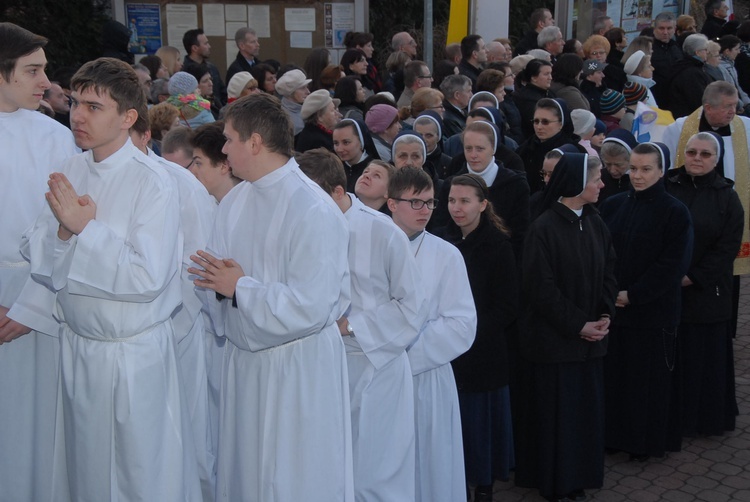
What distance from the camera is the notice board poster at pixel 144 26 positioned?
36.3ft

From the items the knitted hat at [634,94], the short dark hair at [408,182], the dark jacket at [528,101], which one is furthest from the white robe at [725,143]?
the short dark hair at [408,182]

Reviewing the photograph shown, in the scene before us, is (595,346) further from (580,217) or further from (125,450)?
(125,450)

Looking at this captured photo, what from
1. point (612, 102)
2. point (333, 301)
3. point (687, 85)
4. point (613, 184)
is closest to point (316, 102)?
point (613, 184)

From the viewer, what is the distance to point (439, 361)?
4.77 metres

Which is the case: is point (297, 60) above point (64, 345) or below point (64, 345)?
above

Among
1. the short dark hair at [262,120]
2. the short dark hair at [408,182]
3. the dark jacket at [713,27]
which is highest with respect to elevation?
the dark jacket at [713,27]

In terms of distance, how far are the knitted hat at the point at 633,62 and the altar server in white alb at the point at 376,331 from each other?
704 cm

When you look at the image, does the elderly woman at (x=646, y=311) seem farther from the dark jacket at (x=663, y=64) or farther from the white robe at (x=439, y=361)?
the dark jacket at (x=663, y=64)

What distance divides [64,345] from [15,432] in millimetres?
895

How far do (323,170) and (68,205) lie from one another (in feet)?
3.92

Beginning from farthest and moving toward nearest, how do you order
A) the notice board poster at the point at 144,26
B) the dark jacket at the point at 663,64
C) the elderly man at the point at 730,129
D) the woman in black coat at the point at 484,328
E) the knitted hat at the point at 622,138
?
the dark jacket at the point at 663,64 < the notice board poster at the point at 144,26 < the elderly man at the point at 730,129 < the knitted hat at the point at 622,138 < the woman in black coat at the point at 484,328

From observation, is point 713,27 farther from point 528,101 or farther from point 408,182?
point 408,182

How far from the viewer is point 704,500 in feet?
18.0

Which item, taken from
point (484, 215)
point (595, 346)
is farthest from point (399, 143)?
point (595, 346)
